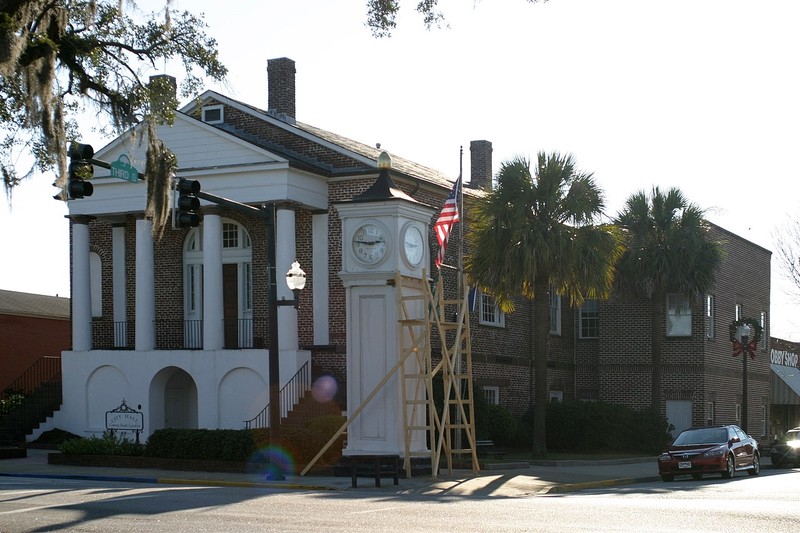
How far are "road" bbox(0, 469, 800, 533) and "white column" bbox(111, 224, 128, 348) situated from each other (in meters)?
13.2

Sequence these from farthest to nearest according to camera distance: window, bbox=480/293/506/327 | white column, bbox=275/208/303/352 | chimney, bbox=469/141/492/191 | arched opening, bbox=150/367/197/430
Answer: chimney, bbox=469/141/492/191 → window, bbox=480/293/506/327 → arched opening, bbox=150/367/197/430 → white column, bbox=275/208/303/352

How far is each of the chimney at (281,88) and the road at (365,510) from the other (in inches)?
666

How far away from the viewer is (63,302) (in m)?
48.6

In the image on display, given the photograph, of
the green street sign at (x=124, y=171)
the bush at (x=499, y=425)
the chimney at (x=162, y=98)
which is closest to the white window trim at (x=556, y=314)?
the bush at (x=499, y=425)

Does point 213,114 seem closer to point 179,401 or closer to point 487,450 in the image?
point 179,401

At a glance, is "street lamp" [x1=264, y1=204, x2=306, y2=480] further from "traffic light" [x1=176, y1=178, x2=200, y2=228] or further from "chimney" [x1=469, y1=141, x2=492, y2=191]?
"chimney" [x1=469, y1=141, x2=492, y2=191]

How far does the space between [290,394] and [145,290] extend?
5384 mm

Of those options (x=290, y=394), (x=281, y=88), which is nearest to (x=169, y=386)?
(x=290, y=394)

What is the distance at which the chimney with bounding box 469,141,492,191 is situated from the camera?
45.9 meters

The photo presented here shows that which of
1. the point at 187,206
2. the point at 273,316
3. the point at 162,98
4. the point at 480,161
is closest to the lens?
the point at 162,98

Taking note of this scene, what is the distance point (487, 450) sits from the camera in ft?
99.5

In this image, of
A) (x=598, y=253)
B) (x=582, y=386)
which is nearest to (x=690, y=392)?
(x=582, y=386)

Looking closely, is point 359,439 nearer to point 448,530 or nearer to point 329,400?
point 329,400

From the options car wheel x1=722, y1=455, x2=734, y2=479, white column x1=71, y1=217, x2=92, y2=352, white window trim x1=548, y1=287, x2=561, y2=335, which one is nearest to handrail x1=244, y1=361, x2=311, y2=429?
white column x1=71, y1=217, x2=92, y2=352
